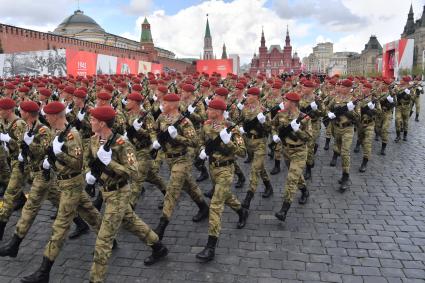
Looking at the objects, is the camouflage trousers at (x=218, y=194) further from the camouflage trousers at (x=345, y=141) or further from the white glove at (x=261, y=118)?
the camouflage trousers at (x=345, y=141)

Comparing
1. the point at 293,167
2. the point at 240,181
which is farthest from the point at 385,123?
the point at 293,167

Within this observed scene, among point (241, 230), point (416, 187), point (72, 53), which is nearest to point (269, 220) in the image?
point (241, 230)

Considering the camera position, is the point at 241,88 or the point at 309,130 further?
the point at 241,88

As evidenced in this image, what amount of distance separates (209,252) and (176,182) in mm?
1190

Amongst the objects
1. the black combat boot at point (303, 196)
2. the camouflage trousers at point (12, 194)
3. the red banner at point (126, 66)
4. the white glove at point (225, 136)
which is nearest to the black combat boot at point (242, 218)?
the white glove at point (225, 136)

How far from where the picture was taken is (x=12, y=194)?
5738 millimetres

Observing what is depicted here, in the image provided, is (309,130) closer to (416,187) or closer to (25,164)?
(416,187)

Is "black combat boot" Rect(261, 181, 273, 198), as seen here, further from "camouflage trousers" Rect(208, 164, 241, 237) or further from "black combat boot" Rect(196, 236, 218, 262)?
"black combat boot" Rect(196, 236, 218, 262)

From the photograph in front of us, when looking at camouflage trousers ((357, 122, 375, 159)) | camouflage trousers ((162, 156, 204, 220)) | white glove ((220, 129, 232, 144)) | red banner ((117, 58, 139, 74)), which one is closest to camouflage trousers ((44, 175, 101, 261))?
camouflage trousers ((162, 156, 204, 220))

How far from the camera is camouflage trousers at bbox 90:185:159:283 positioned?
423 cm

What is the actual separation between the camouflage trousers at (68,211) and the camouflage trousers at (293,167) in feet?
10.2

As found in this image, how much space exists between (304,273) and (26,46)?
40906 mm

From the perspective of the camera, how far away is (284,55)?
12794 cm

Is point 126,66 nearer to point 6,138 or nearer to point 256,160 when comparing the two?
point 6,138
